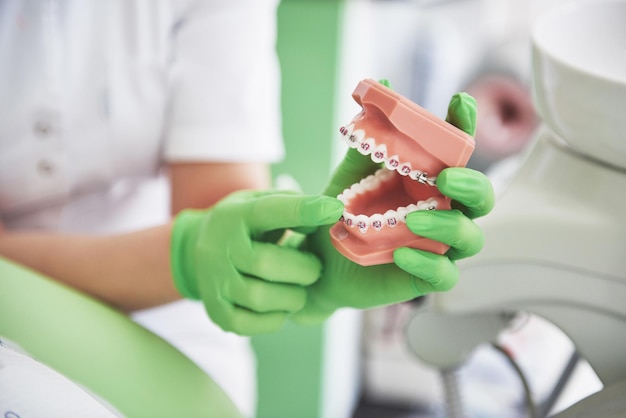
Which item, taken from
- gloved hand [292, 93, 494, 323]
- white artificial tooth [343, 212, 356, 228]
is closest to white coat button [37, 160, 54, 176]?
gloved hand [292, 93, 494, 323]

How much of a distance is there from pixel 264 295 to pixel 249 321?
0.04 metres

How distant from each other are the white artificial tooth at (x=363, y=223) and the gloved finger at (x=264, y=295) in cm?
14

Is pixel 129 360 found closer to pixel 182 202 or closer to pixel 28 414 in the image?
pixel 28 414

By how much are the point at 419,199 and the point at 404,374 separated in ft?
4.46

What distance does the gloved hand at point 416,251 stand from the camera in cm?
48

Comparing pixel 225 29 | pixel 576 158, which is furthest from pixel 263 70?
pixel 576 158

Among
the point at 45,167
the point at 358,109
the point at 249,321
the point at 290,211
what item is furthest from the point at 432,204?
the point at 358,109

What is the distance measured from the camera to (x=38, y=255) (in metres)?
0.83

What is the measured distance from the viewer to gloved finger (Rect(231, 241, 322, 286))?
0.59 m

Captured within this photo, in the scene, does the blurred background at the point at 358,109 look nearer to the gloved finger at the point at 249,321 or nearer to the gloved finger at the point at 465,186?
the gloved finger at the point at 249,321

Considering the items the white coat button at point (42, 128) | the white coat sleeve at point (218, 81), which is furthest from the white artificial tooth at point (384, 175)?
the white coat button at point (42, 128)

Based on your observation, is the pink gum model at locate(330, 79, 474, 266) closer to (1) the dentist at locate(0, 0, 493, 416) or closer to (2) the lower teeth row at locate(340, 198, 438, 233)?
(2) the lower teeth row at locate(340, 198, 438, 233)

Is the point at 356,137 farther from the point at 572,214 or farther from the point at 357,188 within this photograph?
the point at 572,214

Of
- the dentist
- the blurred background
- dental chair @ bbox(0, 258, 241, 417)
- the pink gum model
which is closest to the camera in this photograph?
the pink gum model
